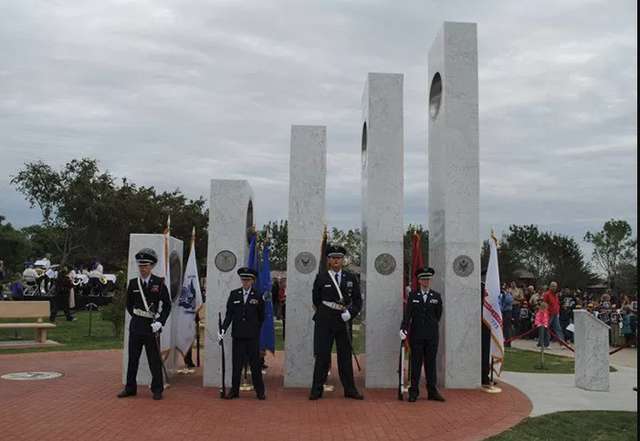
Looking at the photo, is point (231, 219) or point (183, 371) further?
point (183, 371)

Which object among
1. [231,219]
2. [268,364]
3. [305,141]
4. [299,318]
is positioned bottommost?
[268,364]

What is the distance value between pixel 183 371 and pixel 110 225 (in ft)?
87.4

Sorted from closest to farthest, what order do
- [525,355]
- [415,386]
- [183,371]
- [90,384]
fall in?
[415,386], [90,384], [183,371], [525,355]

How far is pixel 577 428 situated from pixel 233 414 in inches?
164

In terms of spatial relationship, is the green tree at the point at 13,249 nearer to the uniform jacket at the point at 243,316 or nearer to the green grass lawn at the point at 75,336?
the green grass lawn at the point at 75,336

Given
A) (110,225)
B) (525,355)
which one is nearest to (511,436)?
(525,355)

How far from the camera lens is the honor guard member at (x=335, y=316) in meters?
9.26

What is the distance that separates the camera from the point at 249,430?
23.5ft

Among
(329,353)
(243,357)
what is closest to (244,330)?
(243,357)

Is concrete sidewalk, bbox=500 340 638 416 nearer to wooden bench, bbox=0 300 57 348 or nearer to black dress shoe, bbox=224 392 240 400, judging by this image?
black dress shoe, bbox=224 392 240 400

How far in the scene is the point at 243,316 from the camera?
9195mm

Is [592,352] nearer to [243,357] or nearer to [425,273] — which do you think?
[425,273]

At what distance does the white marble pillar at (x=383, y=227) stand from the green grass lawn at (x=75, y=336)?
7655 mm

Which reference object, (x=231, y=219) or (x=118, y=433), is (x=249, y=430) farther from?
(x=231, y=219)
